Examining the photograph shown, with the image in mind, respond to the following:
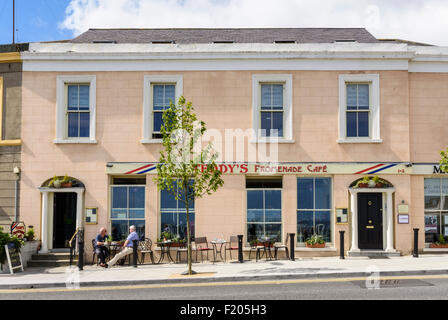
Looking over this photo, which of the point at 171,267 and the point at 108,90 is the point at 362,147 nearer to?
the point at 171,267

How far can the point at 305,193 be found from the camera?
1755 cm

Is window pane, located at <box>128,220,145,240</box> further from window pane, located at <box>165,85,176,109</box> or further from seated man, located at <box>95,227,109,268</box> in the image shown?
window pane, located at <box>165,85,176,109</box>

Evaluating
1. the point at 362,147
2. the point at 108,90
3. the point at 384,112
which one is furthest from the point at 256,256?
the point at 108,90

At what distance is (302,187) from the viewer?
57.6 ft

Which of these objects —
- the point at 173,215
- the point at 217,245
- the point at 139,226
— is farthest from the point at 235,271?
the point at 139,226

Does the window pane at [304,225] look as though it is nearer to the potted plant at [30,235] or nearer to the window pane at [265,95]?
the window pane at [265,95]

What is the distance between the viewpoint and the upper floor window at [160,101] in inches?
699

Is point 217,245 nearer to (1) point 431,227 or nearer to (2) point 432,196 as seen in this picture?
(1) point 431,227

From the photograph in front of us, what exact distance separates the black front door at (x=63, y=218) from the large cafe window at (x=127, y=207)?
4.87 ft

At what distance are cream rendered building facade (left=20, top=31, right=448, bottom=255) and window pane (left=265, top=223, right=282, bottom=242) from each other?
0.35ft

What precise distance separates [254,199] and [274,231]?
1.30 metres

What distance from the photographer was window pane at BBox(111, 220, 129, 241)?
57.9ft

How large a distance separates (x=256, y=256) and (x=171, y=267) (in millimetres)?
2867

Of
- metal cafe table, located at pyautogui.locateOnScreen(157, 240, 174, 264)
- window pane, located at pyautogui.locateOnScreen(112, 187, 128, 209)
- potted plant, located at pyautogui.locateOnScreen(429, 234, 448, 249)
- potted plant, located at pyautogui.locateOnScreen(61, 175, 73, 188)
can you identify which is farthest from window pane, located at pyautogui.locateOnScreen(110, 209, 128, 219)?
potted plant, located at pyautogui.locateOnScreen(429, 234, 448, 249)
